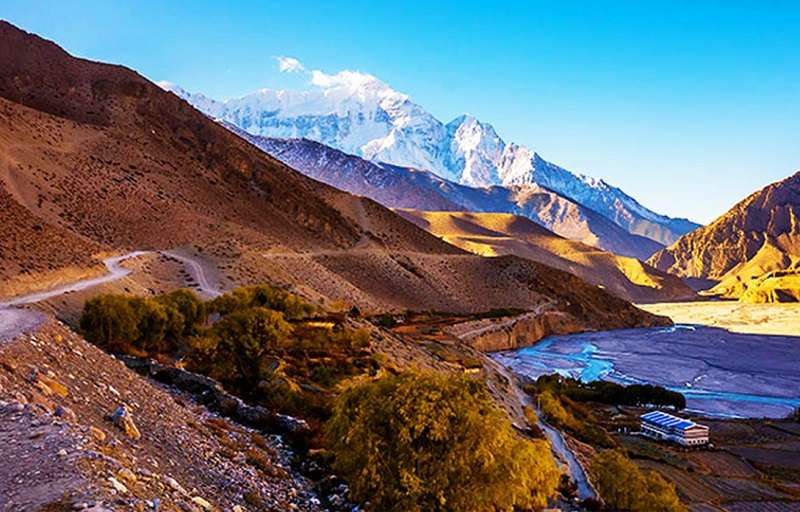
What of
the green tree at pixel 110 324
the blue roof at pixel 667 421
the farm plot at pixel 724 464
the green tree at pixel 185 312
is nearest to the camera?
the green tree at pixel 110 324

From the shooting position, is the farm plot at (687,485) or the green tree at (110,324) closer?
the green tree at (110,324)

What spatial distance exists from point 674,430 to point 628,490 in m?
22.1

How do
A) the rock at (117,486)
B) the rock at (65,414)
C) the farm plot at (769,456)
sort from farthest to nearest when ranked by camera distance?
the farm plot at (769,456) < the rock at (65,414) < the rock at (117,486)

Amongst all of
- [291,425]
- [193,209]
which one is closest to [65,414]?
[291,425]

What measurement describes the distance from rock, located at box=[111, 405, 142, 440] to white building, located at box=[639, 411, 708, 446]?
1727 inches

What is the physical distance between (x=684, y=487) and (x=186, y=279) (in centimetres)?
4057

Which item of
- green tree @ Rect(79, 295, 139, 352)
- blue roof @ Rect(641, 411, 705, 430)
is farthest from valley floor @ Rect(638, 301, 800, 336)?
green tree @ Rect(79, 295, 139, 352)

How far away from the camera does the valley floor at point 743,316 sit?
122 m

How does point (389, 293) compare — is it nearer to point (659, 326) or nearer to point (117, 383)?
point (659, 326)

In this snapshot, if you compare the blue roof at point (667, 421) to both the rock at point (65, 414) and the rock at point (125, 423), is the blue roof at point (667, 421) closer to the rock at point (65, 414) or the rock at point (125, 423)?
the rock at point (125, 423)

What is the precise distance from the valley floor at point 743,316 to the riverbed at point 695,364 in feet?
39.1

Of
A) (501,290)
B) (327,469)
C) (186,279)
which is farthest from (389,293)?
(327,469)

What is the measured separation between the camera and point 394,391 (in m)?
12.2

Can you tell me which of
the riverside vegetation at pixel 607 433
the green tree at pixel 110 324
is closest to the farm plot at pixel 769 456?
the riverside vegetation at pixel 607 433
